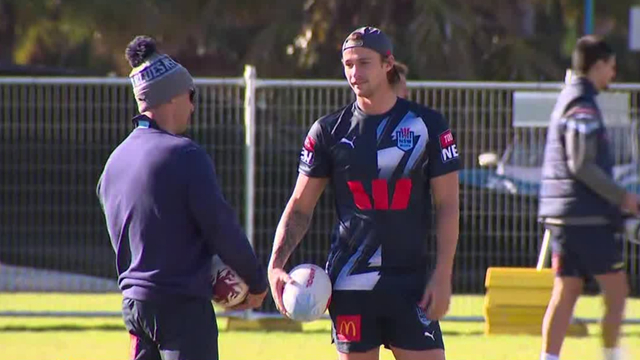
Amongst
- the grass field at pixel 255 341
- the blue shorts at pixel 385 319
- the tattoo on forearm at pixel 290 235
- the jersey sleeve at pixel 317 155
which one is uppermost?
the jersey sleeve at pixel 317 155

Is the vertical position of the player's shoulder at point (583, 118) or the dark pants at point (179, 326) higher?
the player's shoulder at point (583, 118)

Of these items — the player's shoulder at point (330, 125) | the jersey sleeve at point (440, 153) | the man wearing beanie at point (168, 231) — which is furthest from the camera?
the player's shoulder at point (330, 125)

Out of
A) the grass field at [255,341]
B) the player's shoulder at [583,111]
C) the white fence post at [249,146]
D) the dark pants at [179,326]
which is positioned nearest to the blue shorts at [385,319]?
the dark pants at [179,326]

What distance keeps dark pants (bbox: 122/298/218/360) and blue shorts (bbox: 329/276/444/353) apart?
72 centimetres

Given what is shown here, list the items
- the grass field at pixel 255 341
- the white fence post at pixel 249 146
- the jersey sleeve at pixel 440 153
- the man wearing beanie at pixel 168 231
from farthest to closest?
the white fence post at pixel 249 146, the grass field at pixel 255 341, the jersey sleeve at pixel 440 153, the man wearing beanie at pixel 168 231

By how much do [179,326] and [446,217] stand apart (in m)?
1.24

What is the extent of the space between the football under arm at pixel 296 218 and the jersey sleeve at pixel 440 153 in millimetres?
488

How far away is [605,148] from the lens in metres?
7.78

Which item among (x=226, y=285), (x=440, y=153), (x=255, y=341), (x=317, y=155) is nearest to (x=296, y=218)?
(x=317, y=155)

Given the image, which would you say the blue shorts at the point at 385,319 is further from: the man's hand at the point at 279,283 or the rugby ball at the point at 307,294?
the man's hand at the point at 279,283

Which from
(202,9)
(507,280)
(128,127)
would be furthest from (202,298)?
(202,9)

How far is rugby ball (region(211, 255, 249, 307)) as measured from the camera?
5156mm

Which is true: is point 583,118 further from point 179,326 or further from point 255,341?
point 255,341

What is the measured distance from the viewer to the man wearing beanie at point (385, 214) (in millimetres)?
5621
